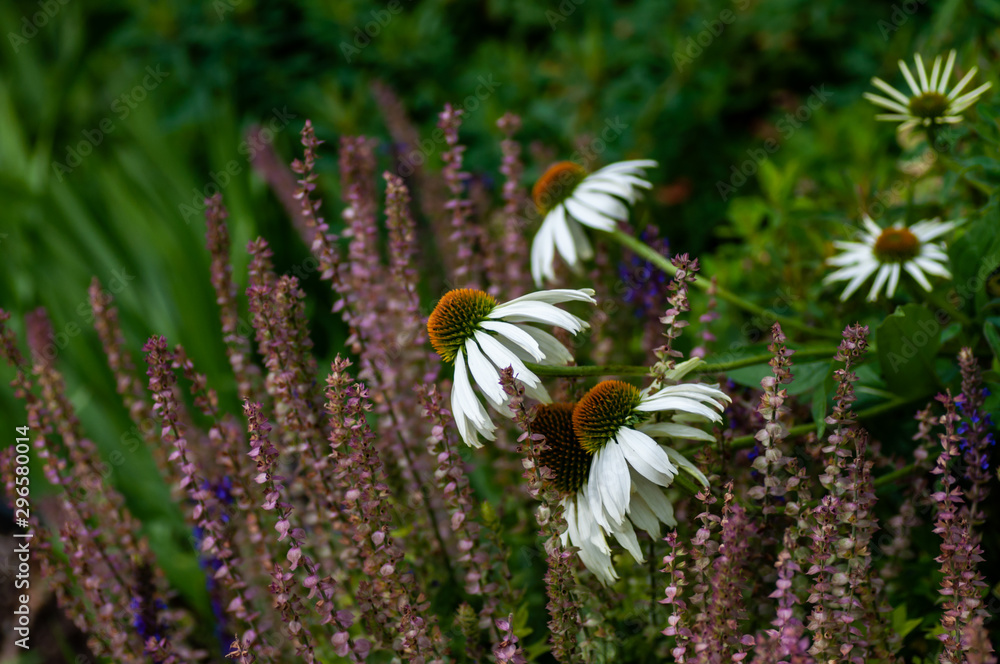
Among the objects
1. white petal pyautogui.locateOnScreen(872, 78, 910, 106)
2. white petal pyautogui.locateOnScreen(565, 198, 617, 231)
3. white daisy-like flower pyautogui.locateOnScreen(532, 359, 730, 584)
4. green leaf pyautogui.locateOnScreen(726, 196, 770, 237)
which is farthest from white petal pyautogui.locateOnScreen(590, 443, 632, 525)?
green leaf pyautogui.locateOnScreen(726, 196, 770, 237)

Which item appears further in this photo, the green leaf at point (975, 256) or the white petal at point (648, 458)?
the green leaf at point (975, 256)

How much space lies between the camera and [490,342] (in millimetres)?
1223

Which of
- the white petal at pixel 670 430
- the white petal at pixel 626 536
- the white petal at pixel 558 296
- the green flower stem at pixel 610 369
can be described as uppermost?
the white petal at pixel 558 296

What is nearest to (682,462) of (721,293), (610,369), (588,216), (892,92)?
(610,369)

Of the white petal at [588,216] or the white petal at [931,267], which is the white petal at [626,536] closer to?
the white petal at [588,216]

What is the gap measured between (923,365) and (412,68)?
8.75ft

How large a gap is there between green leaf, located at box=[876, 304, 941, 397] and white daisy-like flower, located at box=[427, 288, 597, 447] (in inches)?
22.8

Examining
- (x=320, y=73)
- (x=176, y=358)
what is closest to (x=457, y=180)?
(x=176, y=358)

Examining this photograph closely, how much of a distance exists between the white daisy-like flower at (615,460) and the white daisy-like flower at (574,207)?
55cm

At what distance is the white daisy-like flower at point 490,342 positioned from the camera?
117 centimetres

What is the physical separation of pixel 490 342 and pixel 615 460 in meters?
0.25

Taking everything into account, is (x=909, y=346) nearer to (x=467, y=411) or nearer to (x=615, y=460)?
(x=615, y=460)

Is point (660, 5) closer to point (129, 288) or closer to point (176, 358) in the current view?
point (129, 288)

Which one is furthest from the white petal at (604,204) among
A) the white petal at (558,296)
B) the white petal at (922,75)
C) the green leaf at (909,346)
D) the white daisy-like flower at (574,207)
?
the white petal at (922,75)
